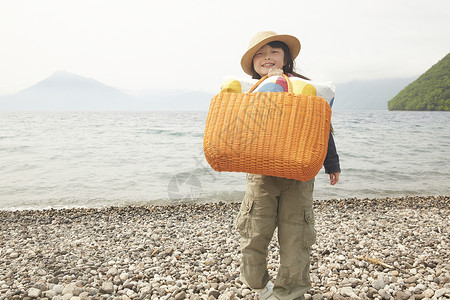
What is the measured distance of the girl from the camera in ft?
8.01

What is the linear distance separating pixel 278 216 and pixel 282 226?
0.29 ft

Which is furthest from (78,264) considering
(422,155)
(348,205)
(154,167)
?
(422,155)

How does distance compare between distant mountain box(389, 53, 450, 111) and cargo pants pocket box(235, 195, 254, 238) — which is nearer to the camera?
cargo pants pocket box(235, 195, 254, 238)

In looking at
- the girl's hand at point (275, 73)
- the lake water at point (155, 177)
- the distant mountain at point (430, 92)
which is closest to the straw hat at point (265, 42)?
the girl's hand at point (275, 73)

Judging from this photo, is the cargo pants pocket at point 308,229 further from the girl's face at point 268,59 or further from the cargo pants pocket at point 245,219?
the girl's face at point 268,59

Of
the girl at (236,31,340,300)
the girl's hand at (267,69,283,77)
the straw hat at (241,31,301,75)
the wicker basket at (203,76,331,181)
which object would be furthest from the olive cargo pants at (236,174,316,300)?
the straw hat at (241,31,301,75)

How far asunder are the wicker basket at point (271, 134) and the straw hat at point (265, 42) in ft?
2.50

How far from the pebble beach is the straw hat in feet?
7.61

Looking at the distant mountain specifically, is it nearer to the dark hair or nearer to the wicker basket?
the dark hair

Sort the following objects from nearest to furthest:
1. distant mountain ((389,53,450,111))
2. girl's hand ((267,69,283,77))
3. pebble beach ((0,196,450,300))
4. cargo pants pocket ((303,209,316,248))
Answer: girl's hand ((267,69,283,77)) < cargo pants pocket ((303,209,316,248)) < pebble beach ((0,196,450,300)) < distant mountain ((389,53,450,111))

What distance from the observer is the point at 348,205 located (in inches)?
262

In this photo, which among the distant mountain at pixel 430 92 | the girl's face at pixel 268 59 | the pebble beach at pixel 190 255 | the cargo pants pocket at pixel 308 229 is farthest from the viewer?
the distant mountain at pixel 430 92

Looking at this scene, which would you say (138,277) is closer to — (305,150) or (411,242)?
(305,150)

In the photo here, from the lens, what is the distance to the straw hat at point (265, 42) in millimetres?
2477
